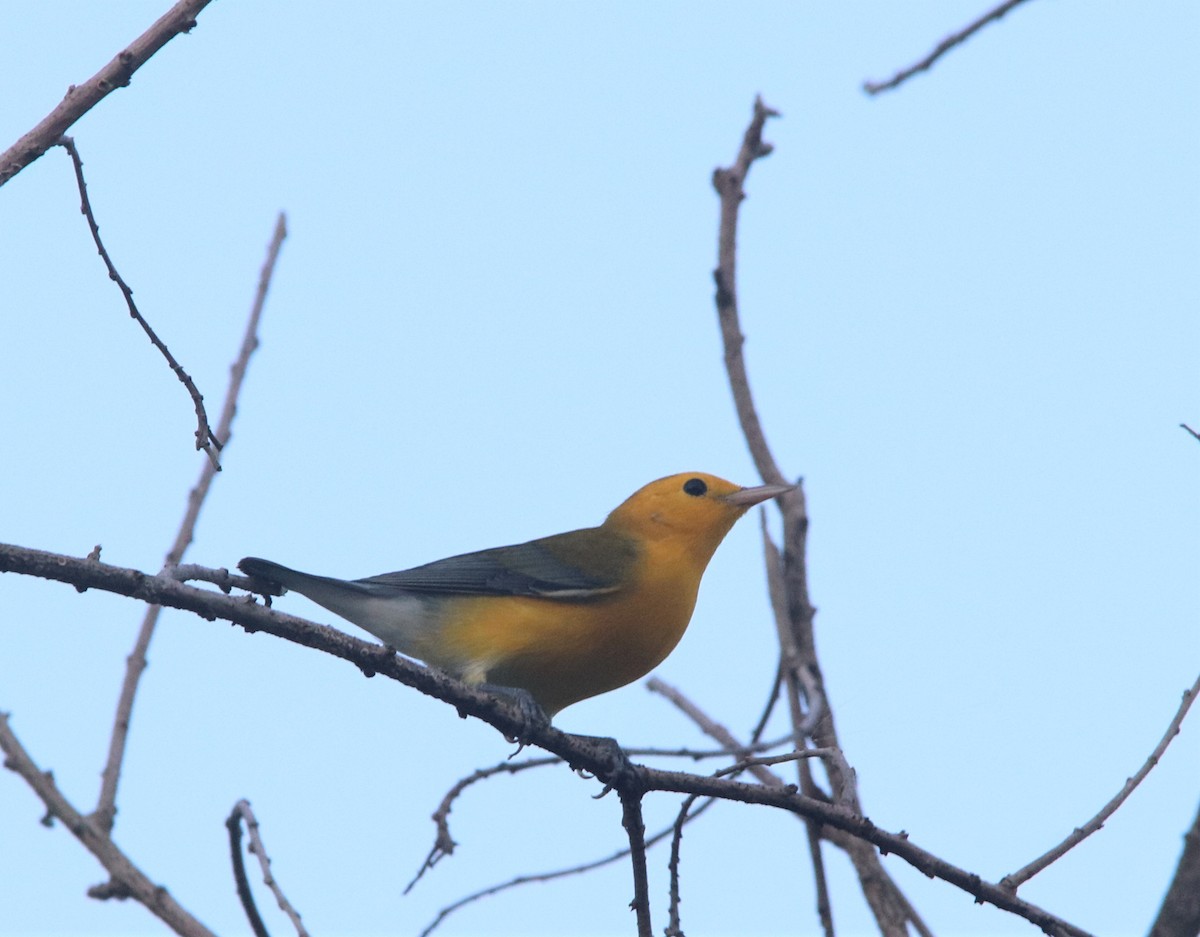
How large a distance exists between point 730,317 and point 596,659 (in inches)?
70.9

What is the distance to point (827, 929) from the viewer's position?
4473mm

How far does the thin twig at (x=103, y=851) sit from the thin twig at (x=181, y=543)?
20cm

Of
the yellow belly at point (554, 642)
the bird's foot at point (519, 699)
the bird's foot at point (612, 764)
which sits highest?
the yellow belly at point (554, 642)

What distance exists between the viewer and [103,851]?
4.01 metres

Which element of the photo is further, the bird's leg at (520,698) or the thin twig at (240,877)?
the bird's leg at (520,698)

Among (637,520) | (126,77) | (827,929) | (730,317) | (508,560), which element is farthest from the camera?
(637,520)

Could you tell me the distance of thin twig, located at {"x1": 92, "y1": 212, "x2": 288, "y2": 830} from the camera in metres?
4.33

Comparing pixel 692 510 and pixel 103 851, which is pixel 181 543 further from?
pixel 692 510

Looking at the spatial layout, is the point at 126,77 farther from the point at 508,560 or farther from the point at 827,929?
the point at 508,560

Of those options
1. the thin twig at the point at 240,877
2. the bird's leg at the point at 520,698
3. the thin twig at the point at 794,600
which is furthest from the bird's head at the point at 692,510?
the thin twig at the point at 240,877

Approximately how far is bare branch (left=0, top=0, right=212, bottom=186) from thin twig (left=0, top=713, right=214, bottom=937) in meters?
1.82

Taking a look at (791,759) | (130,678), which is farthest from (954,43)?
(130,678)

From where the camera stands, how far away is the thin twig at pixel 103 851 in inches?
151

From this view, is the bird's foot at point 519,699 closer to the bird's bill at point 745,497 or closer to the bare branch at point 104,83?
the bird's bill at point 745,497
